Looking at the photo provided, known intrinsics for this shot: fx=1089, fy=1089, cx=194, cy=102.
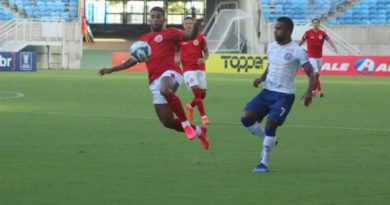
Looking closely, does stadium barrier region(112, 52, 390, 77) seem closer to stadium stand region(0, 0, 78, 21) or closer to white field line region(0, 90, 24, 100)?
stadium stand region(0, 0, 78, 21)

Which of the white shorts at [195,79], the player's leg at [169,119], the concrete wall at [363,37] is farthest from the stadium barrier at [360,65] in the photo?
the player's leg at [169,119]

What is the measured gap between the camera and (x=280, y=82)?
13.4m

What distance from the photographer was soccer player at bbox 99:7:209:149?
1443 cm

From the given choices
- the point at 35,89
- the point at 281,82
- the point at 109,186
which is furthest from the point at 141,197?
the point at 35,89

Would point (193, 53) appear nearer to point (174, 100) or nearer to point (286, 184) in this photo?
point (174, 100)

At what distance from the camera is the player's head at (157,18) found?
14286mm

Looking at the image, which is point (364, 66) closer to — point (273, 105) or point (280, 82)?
point (280, 82)

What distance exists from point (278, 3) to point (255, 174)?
4689 cm

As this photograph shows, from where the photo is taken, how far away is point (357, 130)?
63.6 feet

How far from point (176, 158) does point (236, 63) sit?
38.2 metres

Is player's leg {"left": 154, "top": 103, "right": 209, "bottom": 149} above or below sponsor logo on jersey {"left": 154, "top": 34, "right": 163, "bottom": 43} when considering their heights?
below

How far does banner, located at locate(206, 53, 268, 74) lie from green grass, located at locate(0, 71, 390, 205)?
2466 centimetres

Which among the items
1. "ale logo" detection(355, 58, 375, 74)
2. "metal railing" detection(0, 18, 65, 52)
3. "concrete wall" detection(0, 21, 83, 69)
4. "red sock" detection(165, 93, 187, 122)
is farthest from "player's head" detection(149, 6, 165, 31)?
"concrete wall" detection(0, 21, 83, 69)

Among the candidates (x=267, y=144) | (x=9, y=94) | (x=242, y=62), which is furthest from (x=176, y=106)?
(x=242, y=62)
